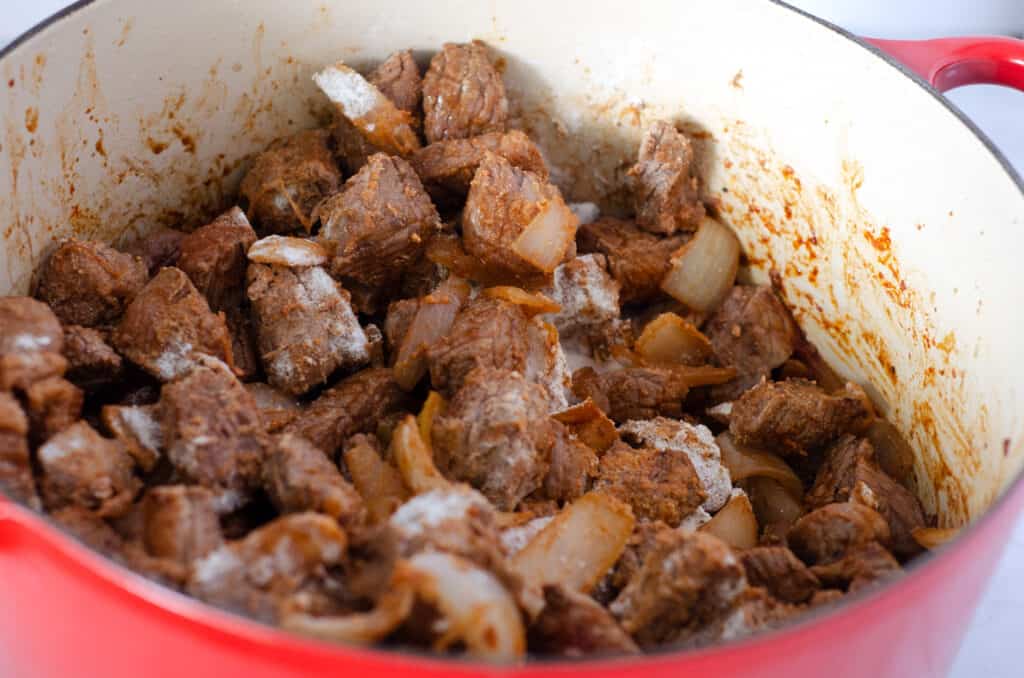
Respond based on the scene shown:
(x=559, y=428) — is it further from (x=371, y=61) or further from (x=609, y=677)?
(x=371, y=61)

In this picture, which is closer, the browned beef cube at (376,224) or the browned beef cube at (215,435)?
the browned beef cube at (215,435)

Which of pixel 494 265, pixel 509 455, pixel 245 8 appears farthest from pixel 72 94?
pixel 509 455

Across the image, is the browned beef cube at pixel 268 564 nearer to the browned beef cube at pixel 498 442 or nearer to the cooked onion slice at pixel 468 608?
the cooked onion slice at pixel 468 608

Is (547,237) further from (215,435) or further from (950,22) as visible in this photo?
(950,22)

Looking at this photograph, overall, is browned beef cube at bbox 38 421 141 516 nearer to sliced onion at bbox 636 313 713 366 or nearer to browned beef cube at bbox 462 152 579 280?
browned beef cube at bbox 462 152 579 280

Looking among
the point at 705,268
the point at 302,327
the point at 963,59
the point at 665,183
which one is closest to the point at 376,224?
the point at 302,327

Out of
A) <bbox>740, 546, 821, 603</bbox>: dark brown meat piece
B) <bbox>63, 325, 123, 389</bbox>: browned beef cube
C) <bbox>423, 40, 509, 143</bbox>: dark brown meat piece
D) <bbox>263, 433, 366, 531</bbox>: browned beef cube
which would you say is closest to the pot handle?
<bbox>423, 40, 509, 143</bbox>: dark brown meat piece

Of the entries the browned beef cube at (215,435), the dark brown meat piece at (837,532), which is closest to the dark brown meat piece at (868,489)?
the dark brown meat piece at (837,532)

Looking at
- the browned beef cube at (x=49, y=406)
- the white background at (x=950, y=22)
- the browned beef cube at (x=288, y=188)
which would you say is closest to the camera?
the browned beef cube at (x=49, y=406)

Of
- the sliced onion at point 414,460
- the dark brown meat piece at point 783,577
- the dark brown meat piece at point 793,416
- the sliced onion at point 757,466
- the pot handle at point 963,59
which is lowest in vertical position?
the sliced onion at point 757,466
